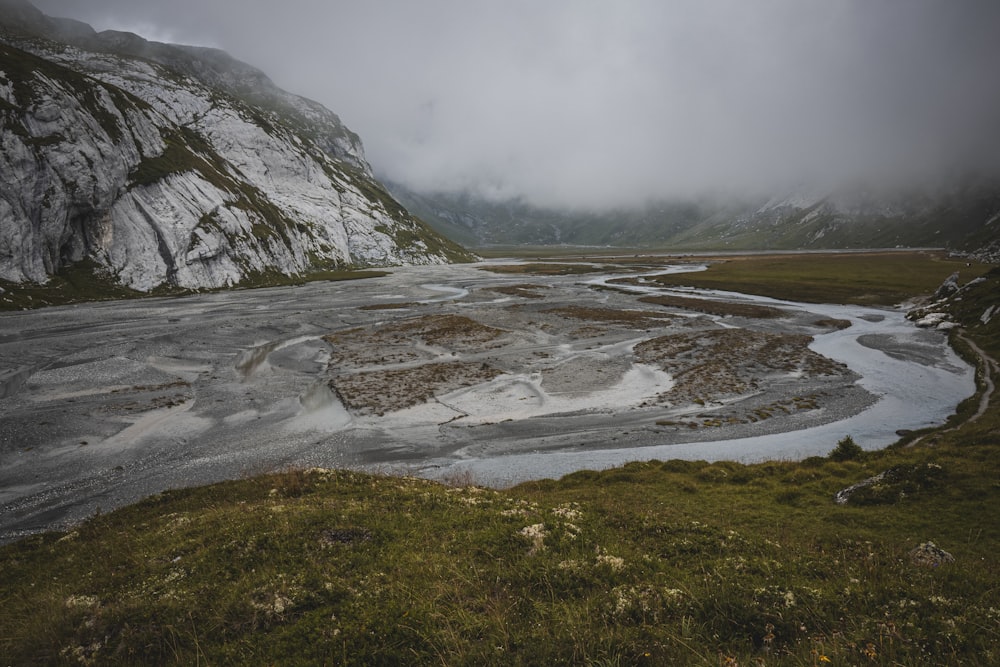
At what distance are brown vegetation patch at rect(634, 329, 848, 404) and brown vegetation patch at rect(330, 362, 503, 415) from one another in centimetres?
1774

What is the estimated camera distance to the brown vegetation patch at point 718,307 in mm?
75375

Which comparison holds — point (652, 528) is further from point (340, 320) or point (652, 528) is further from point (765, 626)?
point (340, 320)

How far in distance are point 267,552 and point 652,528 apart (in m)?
10.5

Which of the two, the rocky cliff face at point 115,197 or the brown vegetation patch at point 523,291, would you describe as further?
the brown vegetation patch at point 523,291

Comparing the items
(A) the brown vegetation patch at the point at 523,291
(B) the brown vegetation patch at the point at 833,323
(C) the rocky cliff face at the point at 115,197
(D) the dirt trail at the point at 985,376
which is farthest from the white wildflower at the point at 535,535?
(C) the rocky cliff face at the point at 115,197

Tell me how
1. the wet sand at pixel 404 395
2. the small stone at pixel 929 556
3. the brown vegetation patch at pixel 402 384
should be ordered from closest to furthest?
the small stone at pixel 929 556 < the wet sand at pixel 404 395 < the brown vegetation patch at pixel 402 384

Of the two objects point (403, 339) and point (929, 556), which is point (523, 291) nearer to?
point (403, 339)

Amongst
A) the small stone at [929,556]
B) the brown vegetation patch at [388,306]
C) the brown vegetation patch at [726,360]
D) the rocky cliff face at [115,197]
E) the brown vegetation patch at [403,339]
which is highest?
the rocky cliff face at [115,197]

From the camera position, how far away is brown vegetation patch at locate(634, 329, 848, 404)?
39.1 m

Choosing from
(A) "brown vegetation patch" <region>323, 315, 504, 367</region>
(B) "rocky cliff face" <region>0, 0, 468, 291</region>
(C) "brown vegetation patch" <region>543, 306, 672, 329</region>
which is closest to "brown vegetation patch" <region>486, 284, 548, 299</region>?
(C) "brown vegetation patch" <region>543, 306, 672, 329</region>

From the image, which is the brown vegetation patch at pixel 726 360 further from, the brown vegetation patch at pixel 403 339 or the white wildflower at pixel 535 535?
the white wildflower at pixel 535 535

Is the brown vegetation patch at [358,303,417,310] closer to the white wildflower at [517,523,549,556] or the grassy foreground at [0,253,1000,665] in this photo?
the grassy foreground at [0,253,1000,665]

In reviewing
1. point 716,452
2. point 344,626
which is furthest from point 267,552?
point 716,452

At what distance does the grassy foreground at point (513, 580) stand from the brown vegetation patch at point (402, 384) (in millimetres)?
17334
